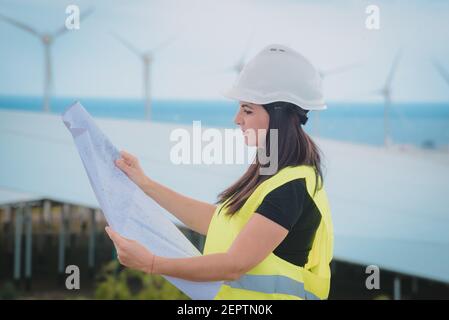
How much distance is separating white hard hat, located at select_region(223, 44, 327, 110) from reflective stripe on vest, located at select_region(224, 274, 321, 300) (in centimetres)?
46

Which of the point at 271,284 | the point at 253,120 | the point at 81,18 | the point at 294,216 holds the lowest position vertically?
the point at 271,284

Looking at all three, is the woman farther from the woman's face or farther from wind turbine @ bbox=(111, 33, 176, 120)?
wind turbine @ bbox=(111, 33, 176, 120)

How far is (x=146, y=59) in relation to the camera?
12.4 ft

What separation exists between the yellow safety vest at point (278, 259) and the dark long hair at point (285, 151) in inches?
0.9

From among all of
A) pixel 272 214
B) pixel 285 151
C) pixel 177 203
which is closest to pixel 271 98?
pixel 285 151

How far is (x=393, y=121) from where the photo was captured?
12.7ft

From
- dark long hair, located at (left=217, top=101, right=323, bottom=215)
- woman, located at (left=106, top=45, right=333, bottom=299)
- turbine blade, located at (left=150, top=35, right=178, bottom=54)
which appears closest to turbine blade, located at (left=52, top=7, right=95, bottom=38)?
turbine blade, located at (left=150, top=35, right=178, bottom=54)

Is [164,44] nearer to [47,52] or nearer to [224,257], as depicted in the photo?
[47,52]

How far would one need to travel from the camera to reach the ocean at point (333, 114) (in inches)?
143

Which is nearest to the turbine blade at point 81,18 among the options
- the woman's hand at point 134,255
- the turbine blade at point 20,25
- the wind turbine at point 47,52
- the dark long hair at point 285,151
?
the wind turbine at point 47,52

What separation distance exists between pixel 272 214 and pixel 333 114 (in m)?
1.91

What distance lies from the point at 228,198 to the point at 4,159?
1819 millimetres

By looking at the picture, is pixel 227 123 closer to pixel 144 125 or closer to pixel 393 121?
pixel 144 125

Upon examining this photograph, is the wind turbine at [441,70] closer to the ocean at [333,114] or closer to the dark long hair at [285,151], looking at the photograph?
the ocean at [333,114]
